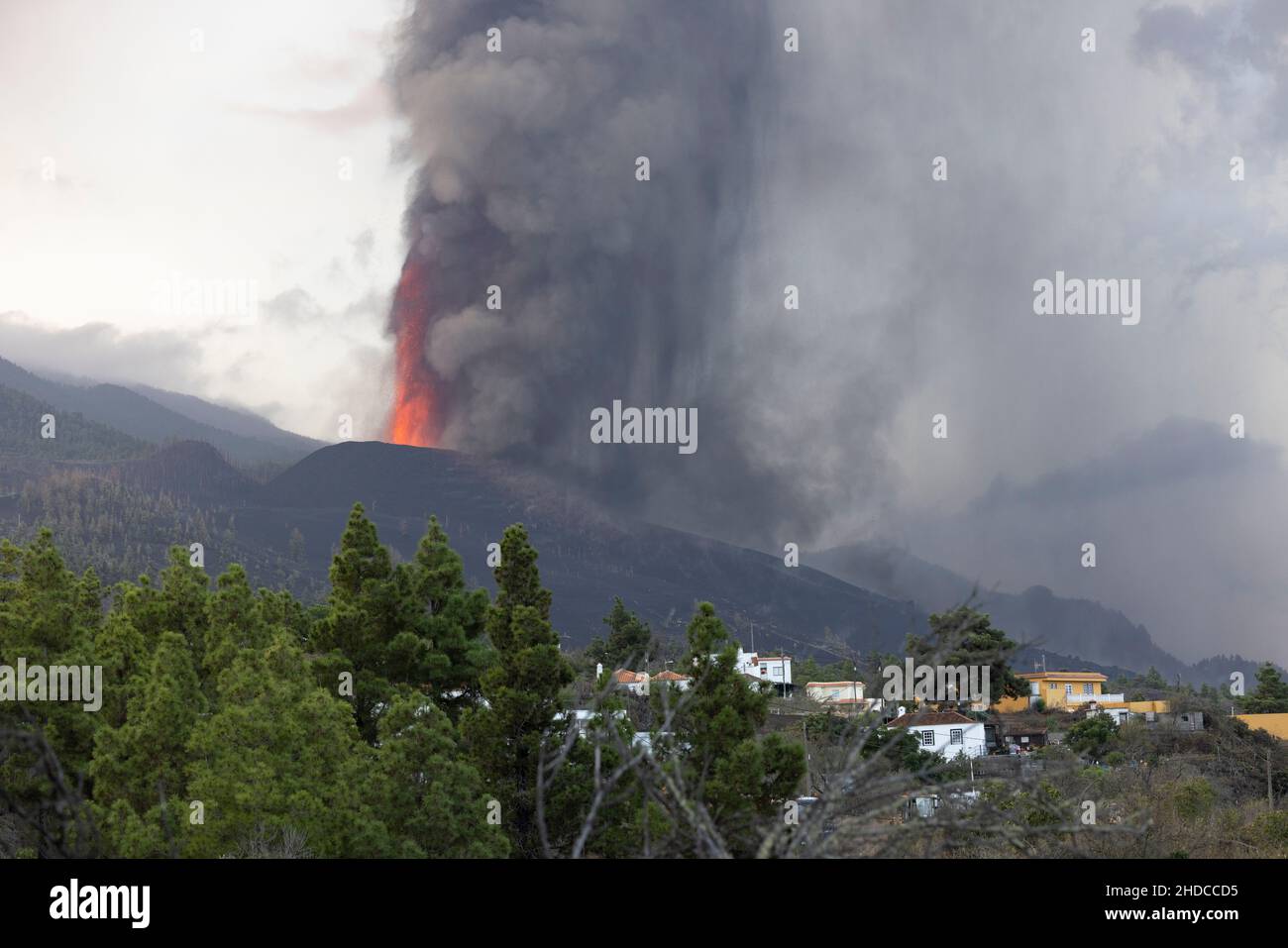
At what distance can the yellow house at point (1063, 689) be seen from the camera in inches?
3730

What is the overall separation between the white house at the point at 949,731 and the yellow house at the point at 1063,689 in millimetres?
24087

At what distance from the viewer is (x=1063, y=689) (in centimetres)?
10631

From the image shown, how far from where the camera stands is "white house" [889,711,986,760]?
66.6 metres

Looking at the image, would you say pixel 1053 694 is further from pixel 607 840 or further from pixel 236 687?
pixel 236 687

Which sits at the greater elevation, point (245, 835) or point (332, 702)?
point (332, 702)

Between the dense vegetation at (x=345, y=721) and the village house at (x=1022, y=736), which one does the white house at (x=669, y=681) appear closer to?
the dense vegetation at (x=345, y=721)

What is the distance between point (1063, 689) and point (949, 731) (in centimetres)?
4389

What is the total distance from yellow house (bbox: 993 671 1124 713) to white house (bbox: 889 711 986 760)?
2409 cm

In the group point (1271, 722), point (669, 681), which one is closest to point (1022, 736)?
point (1271, 722)
